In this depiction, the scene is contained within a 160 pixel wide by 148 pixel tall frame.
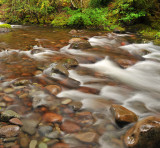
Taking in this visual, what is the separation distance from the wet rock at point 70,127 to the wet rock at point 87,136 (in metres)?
0.10

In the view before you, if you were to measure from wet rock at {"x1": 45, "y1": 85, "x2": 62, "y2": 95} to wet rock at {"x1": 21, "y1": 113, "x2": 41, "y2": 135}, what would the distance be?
27.8 inches

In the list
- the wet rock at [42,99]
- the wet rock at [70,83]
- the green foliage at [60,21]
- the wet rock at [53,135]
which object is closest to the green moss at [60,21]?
the green foliage at [60,21]

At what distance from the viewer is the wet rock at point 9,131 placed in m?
1.94

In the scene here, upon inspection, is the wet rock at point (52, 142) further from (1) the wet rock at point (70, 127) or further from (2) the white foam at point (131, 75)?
(2) the white foam at point (131, 75)

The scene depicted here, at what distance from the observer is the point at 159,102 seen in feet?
9.66

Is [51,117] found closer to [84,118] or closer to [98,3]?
[84,118]

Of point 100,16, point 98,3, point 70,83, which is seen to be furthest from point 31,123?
point 98,3

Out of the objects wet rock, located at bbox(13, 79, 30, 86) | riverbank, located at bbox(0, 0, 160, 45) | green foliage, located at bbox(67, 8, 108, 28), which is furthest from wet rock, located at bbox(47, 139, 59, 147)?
green foliage, located at bbox(67, 8, 108, 28)

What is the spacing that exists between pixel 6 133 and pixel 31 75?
6.47ft

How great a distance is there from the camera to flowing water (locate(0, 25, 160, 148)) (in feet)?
7.13

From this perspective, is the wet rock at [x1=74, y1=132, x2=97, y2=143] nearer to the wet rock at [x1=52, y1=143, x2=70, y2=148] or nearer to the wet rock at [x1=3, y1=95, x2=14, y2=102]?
the wet rock at [x1=52, y1=143, x2=70, y2=148]

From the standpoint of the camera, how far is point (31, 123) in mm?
2223

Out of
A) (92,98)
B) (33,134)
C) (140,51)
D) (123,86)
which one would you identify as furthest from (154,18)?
(33,134)

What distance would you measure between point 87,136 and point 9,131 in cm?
102
